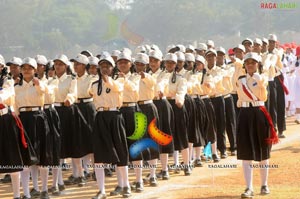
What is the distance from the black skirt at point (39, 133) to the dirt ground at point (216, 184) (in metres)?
0.76

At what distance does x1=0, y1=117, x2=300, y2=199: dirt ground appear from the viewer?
12.3 meters

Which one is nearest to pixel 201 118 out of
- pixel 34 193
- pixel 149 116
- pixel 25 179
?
pixel 149 116

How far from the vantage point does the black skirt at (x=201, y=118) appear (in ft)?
51.3

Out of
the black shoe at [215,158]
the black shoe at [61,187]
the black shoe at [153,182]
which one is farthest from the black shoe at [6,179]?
the black shoe at [215,158]

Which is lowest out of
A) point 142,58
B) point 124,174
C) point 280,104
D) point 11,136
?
point 124,174

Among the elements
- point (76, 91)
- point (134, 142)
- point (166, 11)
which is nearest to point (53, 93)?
point (76, 91)

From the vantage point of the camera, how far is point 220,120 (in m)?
17.1

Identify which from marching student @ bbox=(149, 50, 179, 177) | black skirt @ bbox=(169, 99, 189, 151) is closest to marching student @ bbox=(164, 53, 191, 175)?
black skirt @ bbox=(169, 99, 189, 151)

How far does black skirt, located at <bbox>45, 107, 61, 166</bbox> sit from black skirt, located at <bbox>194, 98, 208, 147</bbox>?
3.25 meters

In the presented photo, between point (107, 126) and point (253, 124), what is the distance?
2250mm

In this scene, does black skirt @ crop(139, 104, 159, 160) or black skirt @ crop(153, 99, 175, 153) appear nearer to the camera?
black skirt @ crop(139, 104, 159, 160)

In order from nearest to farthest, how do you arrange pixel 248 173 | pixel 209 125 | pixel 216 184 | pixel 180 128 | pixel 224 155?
1. pixel 248 173
2. pixel 216 184
3. pixel 180 128
4. pixel 209 125
5. pixel 224 155

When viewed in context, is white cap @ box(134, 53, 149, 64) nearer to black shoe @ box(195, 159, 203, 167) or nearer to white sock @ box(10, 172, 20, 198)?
white sock @ box(10, 172, 20, 198)

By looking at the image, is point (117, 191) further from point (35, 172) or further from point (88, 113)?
point (88, 113)
